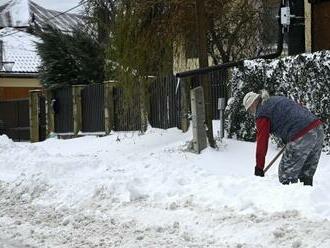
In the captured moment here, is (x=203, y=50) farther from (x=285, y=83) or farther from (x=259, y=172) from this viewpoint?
(x=259, y=172)

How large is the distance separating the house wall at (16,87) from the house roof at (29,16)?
6.53 metres

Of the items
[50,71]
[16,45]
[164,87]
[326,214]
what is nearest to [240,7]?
[164,87]

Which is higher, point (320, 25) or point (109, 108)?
point (320, 25)

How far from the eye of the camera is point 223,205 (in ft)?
21.5

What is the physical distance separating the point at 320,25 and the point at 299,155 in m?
8.45

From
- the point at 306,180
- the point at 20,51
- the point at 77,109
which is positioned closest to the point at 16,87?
the point at 20,51

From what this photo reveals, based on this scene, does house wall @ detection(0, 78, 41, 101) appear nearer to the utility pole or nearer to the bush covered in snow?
the utility pole

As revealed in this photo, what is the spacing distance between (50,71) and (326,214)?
59.3 feet

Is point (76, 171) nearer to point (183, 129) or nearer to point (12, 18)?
point (183, 129)

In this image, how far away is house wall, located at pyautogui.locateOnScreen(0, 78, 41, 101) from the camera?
36.6 m

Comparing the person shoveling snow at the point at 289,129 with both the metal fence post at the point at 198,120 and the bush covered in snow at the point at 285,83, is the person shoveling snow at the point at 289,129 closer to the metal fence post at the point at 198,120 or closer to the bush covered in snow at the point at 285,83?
the bush covered in snow at the point at 285,83

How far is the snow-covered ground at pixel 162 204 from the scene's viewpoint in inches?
224

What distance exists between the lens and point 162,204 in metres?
7.21

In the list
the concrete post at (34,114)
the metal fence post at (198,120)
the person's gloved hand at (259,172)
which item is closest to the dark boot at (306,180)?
the person's gloved hand at (259,172)
